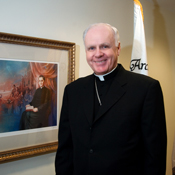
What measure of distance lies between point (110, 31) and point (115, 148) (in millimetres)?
685

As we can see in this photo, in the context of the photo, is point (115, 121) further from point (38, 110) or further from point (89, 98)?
point (38, 110)

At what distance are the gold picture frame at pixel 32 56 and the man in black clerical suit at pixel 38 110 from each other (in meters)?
0.08

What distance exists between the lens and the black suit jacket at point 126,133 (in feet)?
3.06

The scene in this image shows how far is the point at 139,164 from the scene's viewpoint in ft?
3.22

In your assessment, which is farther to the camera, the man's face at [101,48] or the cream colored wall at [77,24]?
the cream colored wall at [77,24]

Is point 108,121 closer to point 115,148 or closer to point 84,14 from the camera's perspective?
point 115,148

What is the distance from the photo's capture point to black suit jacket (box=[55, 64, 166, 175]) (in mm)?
933

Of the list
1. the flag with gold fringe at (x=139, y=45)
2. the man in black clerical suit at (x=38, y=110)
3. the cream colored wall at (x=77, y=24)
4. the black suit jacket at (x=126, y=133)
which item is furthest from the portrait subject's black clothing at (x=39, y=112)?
the flag with gold fringe at (x=139, y=45)

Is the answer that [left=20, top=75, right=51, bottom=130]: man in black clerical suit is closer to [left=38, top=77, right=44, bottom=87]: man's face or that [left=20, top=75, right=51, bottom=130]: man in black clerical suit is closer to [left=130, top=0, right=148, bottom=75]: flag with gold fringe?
[left=38, top=77, right=44, bottom=87]: man's face

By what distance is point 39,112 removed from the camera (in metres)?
1.35

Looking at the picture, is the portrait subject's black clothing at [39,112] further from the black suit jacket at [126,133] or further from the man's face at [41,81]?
the black suit jacket at [126,133]

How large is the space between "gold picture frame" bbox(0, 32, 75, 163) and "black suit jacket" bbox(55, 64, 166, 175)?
43 cm

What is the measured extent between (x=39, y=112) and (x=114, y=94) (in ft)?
2.14

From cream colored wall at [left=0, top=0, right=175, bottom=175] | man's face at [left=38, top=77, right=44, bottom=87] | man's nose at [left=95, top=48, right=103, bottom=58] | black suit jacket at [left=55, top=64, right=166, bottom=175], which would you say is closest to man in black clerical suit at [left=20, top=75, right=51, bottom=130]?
man's face at [left=38, top=77, right=44, bottom=87]
